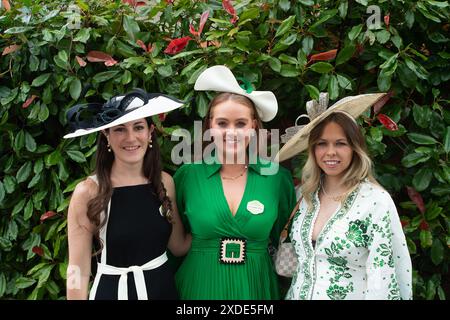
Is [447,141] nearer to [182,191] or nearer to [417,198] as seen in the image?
[417,198]

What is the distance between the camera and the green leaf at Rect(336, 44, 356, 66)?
8.96 feet

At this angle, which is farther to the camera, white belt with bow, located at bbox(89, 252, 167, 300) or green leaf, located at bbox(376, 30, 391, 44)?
green leaf, located at bbox(376, 30, 391, 44)

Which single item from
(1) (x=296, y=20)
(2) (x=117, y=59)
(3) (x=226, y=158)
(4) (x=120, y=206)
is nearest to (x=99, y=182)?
(4) (x=120, y=206)

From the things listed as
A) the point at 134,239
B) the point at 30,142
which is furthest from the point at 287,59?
the point at 30,142

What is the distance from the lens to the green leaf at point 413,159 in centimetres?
A: 268

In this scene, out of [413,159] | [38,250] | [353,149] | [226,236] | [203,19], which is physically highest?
[203,19]

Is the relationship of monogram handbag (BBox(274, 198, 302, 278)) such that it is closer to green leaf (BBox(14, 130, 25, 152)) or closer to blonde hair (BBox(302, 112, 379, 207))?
blonde hair (BBox(302, 112, 379, 207))

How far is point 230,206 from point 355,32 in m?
1.02

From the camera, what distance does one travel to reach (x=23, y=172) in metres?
2.90

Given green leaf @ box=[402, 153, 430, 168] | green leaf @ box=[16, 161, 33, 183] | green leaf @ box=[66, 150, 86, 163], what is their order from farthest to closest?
1. green leaf @ box=[16, 161, 33, 183]
2. green leaf @ box=[66, 150, 86, 163]
3. green leaf @ box=[402, 153, 430, 168]

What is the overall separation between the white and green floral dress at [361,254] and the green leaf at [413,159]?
44 cm

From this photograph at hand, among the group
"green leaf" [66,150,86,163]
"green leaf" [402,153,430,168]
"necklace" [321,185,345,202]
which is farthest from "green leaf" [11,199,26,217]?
"green leaf" [402,153,430,168]

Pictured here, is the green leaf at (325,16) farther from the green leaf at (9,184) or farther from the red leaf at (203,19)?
the green leaf at (9,184)

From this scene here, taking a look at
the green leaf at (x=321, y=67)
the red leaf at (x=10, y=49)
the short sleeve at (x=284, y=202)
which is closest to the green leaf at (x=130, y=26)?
the red leaf at (x=10, y=49)
